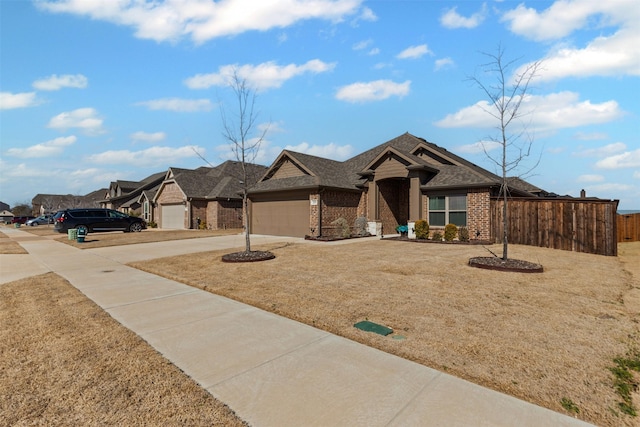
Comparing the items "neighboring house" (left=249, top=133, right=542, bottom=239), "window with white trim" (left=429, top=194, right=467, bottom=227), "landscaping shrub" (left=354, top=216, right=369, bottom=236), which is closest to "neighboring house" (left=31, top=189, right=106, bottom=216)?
"neighboring house" (left=249, top=133, right=542, bottom=239)

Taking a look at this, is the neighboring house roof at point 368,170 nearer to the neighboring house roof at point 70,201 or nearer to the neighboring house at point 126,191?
the neighboring house at point 126,191

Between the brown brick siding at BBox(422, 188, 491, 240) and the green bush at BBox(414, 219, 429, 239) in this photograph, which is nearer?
the brown brick siding at BBox(422, 188, 491, 240)

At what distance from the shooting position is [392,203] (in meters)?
21.1

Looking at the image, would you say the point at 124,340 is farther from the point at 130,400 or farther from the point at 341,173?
the point at 341,173

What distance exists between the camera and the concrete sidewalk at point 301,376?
8.59ft

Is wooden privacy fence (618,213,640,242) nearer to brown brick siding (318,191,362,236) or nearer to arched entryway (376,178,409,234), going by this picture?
arched entryway (376,178,409,234)

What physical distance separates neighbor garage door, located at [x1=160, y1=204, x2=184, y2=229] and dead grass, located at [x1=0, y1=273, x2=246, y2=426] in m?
26.4

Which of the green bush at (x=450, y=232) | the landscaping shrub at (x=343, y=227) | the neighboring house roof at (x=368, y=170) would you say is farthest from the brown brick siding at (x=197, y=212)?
the green bush at (x=450, y=232)

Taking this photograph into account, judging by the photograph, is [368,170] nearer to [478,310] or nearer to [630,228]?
[478,310]

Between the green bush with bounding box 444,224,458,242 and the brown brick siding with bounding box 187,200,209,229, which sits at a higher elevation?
the brown brick siding with bounding box 187,200,209,229

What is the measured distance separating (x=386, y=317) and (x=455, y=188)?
41.7 feet

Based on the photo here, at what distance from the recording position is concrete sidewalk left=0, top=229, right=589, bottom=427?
2.62m

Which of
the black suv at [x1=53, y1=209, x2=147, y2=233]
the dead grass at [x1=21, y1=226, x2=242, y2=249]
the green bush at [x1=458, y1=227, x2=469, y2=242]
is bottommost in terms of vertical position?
the dead grass at [x1=21, y1=226, x2=242, y2=249]

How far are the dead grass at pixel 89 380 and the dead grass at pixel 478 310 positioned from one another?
2.16 meters
